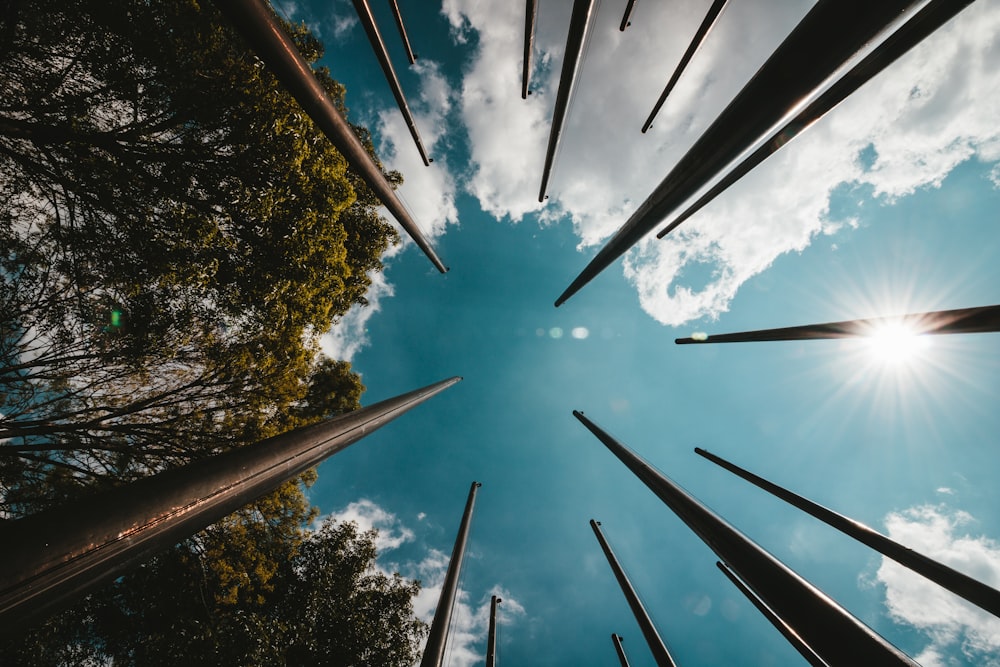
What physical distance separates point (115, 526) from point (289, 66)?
315 cm

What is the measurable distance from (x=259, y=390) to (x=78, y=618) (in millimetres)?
11201

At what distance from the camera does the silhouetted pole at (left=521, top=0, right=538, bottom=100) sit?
226 inches

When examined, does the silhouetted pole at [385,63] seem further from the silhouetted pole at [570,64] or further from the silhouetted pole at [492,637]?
the silhouetted pole at [492,637]

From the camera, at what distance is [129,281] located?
702 centimetres

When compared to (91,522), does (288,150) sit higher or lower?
higher

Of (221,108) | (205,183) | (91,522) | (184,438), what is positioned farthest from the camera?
(184,438)

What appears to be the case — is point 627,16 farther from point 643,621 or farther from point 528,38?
point 643,621

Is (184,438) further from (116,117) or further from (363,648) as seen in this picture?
(363,648)

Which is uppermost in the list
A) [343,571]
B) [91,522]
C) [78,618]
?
[91,522]

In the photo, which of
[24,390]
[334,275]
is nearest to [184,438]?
[24,390]

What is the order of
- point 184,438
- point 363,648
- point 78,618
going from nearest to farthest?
point 184,438 < point 78,618 < point 363,648

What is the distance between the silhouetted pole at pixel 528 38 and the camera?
5734mm

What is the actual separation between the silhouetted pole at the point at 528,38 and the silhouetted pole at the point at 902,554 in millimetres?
9584

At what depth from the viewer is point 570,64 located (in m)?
4.86
